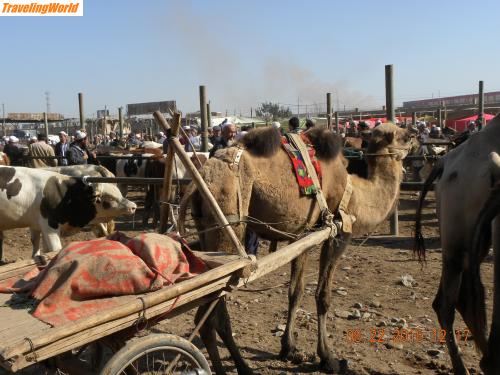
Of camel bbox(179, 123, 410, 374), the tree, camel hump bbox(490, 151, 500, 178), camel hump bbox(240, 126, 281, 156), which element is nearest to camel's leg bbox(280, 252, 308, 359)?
camel bbox(179, 123, 410, 374)

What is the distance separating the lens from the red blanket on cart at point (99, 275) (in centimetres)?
277

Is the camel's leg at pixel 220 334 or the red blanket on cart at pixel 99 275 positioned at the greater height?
the red blanket on cart at pixel 99 275

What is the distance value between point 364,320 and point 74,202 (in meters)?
4.01

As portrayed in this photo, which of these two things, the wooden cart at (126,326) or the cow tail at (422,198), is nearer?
the wooden cart at (126,326)

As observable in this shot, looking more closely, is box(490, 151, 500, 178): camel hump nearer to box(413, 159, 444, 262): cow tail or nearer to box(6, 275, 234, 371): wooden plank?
box(413, 159, 444, 262): cow tail

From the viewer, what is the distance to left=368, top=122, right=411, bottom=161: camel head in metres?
5.47

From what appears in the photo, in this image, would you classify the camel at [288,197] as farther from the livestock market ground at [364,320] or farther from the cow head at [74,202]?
the cow head at [74,202]

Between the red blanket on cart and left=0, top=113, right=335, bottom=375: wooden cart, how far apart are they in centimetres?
8

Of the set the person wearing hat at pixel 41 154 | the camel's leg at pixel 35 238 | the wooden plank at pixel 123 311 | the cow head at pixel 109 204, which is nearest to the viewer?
the wooden plank at pixel 123 311

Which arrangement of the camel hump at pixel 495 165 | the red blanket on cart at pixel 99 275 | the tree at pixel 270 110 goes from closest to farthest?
1. the red blanket on cart at pixel 99 275
2. the camel hump at pixel 495 165
3. the tree at pixel 270 110

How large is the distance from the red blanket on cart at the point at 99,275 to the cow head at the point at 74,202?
155 inches

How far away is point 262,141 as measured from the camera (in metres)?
4.50
